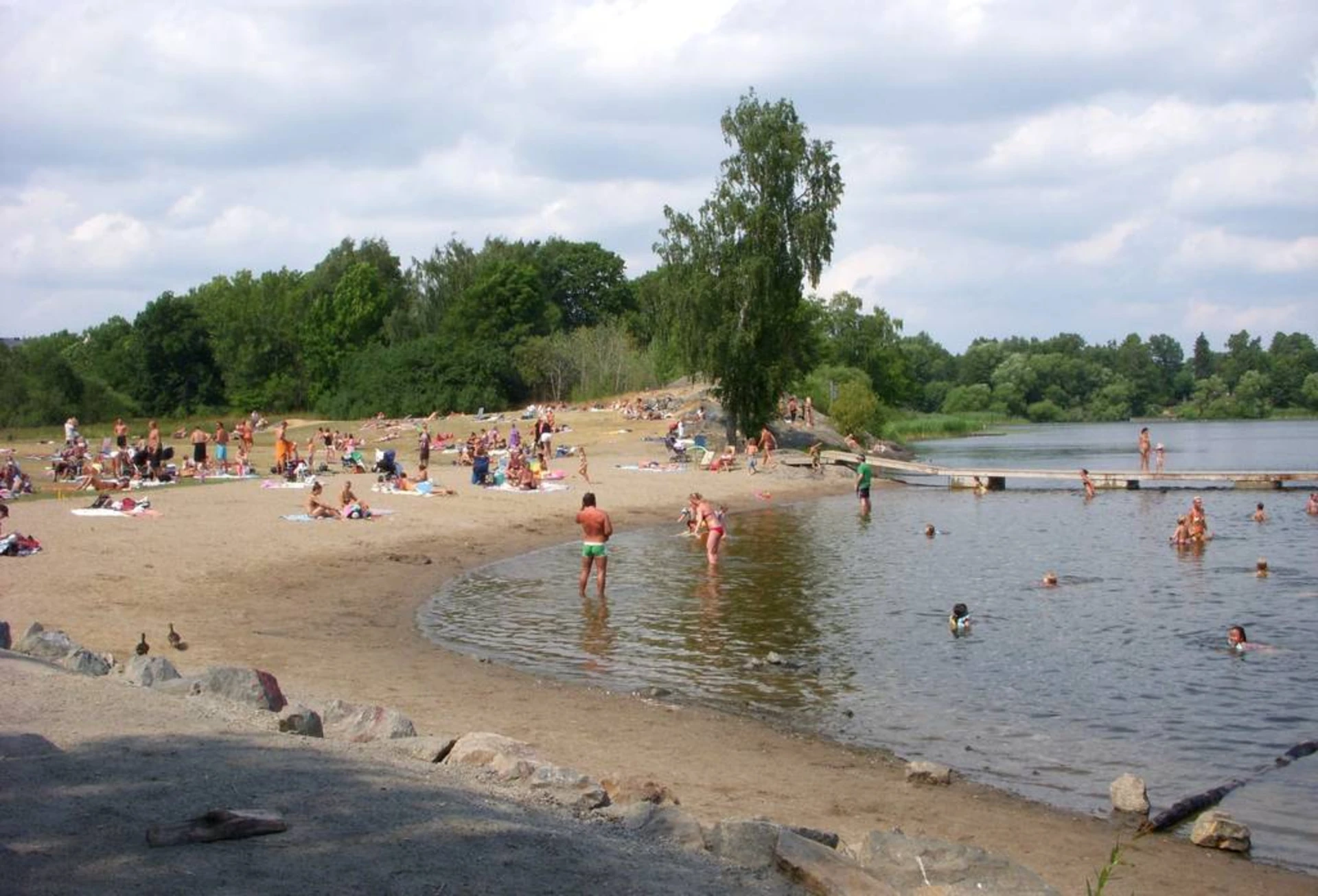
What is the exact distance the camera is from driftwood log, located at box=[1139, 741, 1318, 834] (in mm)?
8953

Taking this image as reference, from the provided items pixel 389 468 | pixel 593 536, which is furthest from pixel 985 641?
pixel 389 468

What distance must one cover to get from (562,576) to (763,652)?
23.9 ft

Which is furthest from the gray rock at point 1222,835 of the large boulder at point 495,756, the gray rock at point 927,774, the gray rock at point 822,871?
the large boulder at point 495,756

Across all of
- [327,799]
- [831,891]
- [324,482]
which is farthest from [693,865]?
[324,482]

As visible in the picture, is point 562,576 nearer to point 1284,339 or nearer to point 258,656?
point 258,656


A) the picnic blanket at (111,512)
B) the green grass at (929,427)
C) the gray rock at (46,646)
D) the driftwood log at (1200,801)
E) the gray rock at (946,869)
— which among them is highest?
the green grass at (929,427)

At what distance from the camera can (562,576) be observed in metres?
21.6

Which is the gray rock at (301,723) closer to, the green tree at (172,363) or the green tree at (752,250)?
the green tree at (752,250)

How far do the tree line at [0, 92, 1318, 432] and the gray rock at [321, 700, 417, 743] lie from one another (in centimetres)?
3743

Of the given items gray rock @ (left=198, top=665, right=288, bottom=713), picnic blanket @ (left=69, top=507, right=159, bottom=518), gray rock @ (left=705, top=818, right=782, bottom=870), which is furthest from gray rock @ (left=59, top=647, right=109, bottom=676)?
picnic blanket @ (left=69, top=507, right=159, bottom=518)

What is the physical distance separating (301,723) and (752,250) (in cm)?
4001

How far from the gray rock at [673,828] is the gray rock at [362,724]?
2645mm

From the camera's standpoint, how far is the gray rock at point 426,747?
7.88 metres

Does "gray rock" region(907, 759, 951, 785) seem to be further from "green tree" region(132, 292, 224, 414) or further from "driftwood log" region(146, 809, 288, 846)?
"green tree" region(132, 292, 224, 414)
